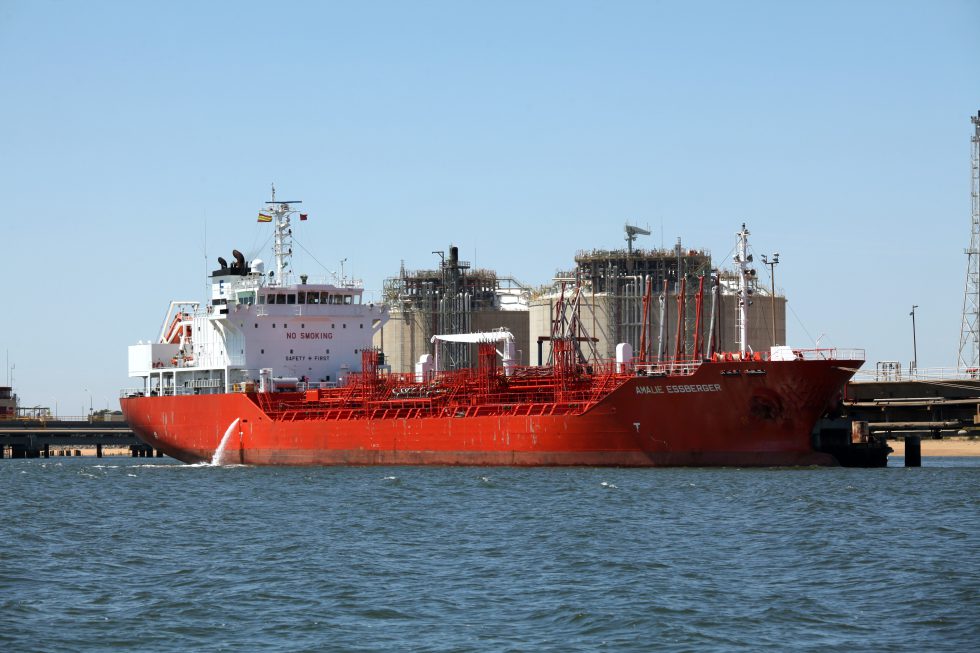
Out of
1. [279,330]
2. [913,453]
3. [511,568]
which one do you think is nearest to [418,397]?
[279,330]

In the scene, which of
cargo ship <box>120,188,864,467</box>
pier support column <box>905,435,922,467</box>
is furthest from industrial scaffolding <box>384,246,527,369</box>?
pier support column <box>905,435,922,467</box>

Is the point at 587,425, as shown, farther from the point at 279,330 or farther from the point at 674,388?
the point at 279,330

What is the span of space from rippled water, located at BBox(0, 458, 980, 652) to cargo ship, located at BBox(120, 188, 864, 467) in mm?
2706

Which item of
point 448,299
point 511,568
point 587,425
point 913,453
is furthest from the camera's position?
point 448,299

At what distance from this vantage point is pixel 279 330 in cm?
5178

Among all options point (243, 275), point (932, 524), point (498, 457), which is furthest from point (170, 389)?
point (932, 524)

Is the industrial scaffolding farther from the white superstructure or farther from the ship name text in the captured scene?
the ship name text

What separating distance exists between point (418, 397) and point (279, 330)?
7691 millimetres

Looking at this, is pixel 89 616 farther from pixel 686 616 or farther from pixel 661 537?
pixel 661 537

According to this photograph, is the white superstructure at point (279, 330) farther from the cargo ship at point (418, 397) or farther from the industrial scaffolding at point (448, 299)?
the industrial scaffolding at point (448, 299)

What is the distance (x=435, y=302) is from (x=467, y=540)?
53459 mm

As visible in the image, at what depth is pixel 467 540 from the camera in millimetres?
25109

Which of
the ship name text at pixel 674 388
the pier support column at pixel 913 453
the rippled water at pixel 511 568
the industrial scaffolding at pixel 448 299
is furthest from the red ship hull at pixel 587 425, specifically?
the industrial scaffolding at pixel 448 299

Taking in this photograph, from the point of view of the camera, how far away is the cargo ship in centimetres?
3816
